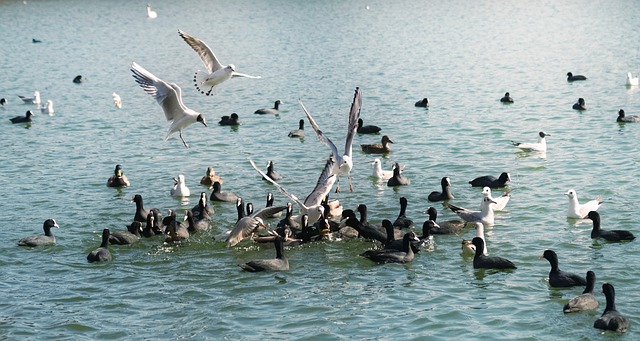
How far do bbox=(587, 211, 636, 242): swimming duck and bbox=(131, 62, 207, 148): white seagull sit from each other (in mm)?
9195

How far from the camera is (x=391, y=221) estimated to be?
2369 centimetres

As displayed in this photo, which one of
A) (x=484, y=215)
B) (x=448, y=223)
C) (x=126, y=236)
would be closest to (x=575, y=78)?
(x=484, y=215)

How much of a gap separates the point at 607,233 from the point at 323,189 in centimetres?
638

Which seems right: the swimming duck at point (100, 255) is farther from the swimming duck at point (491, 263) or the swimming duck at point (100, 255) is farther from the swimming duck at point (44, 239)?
the swimming duck at point (491, 263)

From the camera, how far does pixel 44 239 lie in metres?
22.2

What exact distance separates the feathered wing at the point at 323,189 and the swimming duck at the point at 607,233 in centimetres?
592

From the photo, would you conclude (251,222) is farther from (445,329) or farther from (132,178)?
(132,178)

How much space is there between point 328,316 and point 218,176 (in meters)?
11.2

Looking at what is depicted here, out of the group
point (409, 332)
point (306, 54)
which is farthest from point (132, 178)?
point (306, 54)

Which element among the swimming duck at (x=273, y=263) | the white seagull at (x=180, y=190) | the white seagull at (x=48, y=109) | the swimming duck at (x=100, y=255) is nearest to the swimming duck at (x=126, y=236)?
the swimming duck at (x=100, y=255)

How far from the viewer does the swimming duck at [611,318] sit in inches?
637

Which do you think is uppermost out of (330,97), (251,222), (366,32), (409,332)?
(366,32)

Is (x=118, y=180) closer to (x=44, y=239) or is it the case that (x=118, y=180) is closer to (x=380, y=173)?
(x=44, y=239)

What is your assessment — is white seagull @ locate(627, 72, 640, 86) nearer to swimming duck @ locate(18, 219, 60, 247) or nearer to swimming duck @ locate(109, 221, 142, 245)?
swimming duck @ locate(109, 221, 142, 245)
